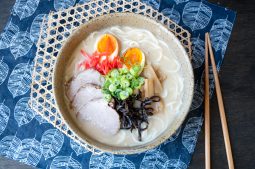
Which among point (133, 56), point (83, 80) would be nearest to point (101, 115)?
point (83, 80)

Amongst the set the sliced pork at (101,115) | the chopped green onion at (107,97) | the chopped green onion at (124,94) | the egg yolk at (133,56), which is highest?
the egg yolk at (133,56)

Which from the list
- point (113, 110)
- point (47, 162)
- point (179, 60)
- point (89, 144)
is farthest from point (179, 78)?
point (47, 162)

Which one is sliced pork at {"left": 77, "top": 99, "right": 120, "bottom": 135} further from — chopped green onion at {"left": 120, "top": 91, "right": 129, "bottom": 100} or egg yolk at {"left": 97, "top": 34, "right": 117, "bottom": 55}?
egg yolk at {"left": 97, "top": 34, "right": 117, "bottom": 55}

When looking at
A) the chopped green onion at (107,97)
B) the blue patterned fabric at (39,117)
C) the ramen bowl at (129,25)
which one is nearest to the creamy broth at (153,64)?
the ramen bowl at (129,25)

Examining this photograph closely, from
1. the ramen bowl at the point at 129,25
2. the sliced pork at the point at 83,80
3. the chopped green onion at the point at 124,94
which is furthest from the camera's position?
the sliced pork at the point at 83,80

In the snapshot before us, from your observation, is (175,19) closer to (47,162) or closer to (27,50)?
(27,50)

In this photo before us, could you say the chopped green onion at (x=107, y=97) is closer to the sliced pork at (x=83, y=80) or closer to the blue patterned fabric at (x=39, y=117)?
the sliced pork at (x=83, y=80)

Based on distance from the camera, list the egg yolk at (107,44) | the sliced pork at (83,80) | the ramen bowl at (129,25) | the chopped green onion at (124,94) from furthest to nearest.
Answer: the egg yolk at (107,44) → the sliced pork at (83,80) → the ramen bowl at (129,25) → the chopped green onion at (124,94)
